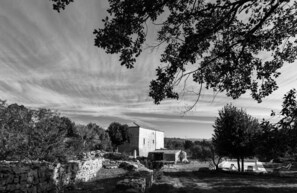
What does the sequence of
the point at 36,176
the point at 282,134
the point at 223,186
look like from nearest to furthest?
1. the point at 282,134
2. the point at 36,176
3. the point at 223,186

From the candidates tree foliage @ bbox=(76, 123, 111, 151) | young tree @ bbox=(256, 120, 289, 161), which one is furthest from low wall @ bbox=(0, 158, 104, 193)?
tree foliage @ bbox=(76, 123, 111, 151)

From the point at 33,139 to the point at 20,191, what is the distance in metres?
6.65

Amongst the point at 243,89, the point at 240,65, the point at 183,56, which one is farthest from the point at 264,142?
the point at 183,56

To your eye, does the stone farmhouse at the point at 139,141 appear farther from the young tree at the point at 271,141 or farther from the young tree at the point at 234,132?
Answer: the young tree at the point at 271,141

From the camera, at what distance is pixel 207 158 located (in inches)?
1672

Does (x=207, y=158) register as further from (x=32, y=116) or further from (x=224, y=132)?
(x=32, y=116)

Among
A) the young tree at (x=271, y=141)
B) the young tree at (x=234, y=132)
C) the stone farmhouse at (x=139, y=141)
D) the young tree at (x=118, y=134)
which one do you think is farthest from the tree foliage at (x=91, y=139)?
the young tree at (x=271, y=141)

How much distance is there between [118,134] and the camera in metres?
64.9

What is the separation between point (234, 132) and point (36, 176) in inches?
1016

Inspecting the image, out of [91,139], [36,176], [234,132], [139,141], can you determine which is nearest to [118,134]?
[139,141]

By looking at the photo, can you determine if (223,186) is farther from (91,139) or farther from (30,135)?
(91,139)

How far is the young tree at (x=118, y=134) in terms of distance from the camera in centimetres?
6531

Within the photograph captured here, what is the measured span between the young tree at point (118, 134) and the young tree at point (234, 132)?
36.1 meters

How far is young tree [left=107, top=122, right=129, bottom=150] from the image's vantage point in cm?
6531
